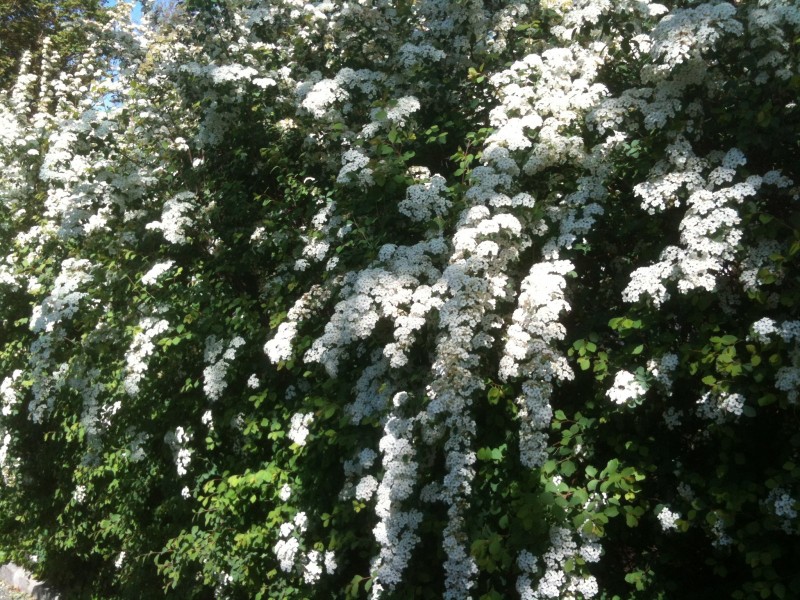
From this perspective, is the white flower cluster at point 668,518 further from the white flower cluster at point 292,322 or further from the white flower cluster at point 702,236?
the white flower cluster at point 292,322

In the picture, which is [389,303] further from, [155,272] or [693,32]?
[155,272]

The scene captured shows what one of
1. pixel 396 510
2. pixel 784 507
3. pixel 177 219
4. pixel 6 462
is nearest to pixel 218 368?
pixel 177 219

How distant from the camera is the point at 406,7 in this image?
4.32 metres

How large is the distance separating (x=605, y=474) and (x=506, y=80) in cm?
210

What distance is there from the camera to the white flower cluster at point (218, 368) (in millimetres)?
3889

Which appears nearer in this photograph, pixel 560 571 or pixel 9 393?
pixel 560 571

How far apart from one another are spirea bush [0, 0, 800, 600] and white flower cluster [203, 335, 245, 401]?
3 centimetres

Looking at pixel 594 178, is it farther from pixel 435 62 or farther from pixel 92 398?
pixel 92 398

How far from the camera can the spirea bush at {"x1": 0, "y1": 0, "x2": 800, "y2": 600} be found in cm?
252

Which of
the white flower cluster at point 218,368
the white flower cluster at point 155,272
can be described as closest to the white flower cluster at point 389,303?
the white flower cluster at point 218,368

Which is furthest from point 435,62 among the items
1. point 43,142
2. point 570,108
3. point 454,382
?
point 43,142

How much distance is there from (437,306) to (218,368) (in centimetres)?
163

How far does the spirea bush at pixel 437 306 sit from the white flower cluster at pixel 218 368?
27mm

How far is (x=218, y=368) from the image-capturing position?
3898 mm
